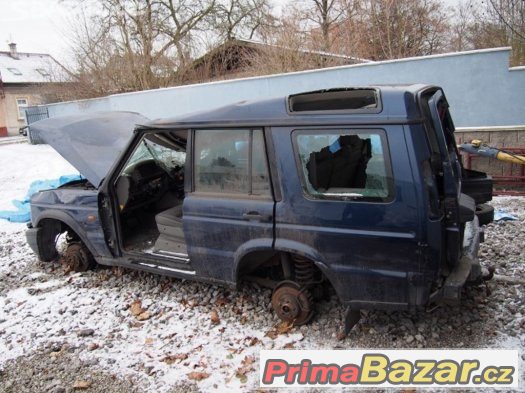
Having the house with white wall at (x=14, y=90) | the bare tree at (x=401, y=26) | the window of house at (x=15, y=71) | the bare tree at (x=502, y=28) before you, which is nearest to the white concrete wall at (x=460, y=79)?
the bare tree at (x=502, y=28)

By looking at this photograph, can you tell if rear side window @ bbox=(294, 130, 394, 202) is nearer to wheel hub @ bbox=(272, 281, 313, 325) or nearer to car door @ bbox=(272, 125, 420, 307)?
car door @ bbox=(272, 125, 420, 307)

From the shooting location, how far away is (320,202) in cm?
300

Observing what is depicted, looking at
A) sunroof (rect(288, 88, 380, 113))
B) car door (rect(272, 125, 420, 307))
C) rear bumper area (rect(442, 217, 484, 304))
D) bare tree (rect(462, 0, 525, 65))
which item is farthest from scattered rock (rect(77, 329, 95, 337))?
bare tree (rect(462, 0, 525, 65))

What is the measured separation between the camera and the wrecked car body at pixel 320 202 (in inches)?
108

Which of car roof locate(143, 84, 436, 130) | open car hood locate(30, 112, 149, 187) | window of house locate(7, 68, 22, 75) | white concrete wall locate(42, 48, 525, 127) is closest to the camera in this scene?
car roof locate(143, 84, 436, 130)

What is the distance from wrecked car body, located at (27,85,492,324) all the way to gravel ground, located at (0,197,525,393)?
33 cm

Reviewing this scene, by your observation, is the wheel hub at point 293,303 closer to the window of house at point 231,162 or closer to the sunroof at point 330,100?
the window of house at point 231,162

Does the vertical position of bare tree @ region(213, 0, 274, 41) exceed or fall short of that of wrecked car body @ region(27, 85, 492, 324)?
it exceeds it

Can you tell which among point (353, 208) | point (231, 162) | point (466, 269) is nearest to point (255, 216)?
point (231, 162)

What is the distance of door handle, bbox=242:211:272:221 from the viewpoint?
3225 millimetres

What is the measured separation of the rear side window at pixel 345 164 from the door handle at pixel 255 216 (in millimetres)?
390

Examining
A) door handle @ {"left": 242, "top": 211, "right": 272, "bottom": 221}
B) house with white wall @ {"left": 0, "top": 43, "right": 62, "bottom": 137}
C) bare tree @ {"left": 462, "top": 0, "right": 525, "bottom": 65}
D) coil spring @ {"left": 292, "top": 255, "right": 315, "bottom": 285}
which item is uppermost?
house with white wall @ {"left": 0, "top": 43, "right": 62, "bottom": 137}

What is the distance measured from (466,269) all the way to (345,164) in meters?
1.15

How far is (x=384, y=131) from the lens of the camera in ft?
9.09
